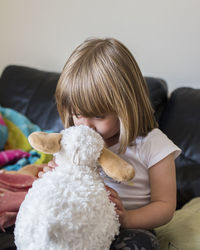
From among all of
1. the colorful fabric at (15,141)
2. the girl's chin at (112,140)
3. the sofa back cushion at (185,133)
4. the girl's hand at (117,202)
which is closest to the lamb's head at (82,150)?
the girl's hand at (117,202)

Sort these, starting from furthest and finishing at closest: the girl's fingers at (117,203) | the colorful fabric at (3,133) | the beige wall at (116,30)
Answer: the colorful fabric at (3,133) → the beige wall at (116,30) → the girl's fingers at (117,203)

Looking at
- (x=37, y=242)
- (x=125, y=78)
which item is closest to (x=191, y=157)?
(x=125, y=78)

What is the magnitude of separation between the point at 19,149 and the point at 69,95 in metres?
0.82

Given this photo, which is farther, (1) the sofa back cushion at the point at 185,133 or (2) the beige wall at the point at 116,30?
(2) the beige wall at the point at 116,30

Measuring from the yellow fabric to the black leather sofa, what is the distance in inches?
7.5

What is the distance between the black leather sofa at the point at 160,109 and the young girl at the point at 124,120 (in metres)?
0.27

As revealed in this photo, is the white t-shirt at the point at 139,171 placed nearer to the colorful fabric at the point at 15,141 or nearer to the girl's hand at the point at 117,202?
the girl's hand at the point at 117,202

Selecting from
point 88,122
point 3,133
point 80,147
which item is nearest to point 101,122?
point 88,122

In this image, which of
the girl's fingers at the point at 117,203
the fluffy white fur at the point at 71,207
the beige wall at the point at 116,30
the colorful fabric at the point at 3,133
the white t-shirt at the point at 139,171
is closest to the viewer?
the fluffy white fur at the point at 71,207

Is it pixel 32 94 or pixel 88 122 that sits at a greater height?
pixel 88 122

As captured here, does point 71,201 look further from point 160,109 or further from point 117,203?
point 160,109

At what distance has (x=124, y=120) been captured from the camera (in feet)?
2.72

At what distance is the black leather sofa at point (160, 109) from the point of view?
3.77 feet

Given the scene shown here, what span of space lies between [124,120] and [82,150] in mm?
217
